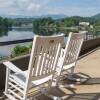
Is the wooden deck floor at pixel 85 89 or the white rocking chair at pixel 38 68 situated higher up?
the white rocking chair at pixel 38 68

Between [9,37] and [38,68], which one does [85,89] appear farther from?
[9,37]

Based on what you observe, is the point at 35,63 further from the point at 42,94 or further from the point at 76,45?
the point at 76,45

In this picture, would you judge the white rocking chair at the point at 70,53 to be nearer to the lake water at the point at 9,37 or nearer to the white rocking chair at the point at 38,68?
the white rocking chair at the point at 38,68

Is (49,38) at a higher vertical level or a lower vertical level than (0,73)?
higher

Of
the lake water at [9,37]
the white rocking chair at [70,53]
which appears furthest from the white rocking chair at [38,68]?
the lake water at [9,37]

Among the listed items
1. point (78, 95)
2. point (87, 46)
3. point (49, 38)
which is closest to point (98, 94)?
point (78, 95)

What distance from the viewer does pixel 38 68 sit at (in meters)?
3.65

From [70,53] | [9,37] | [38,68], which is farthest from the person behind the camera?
[9,37]

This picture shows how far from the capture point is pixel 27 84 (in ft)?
11.7

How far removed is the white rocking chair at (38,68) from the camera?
3.51m

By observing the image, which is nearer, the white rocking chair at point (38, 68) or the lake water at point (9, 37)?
the white rocking chair at point (38, 68)

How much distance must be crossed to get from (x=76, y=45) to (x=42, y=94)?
1029mm

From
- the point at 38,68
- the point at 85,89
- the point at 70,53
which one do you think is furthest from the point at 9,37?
the point at 38,68

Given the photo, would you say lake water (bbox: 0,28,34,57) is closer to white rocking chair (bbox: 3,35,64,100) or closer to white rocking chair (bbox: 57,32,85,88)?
white rocking chair (bbox: 57,32,85,88)
